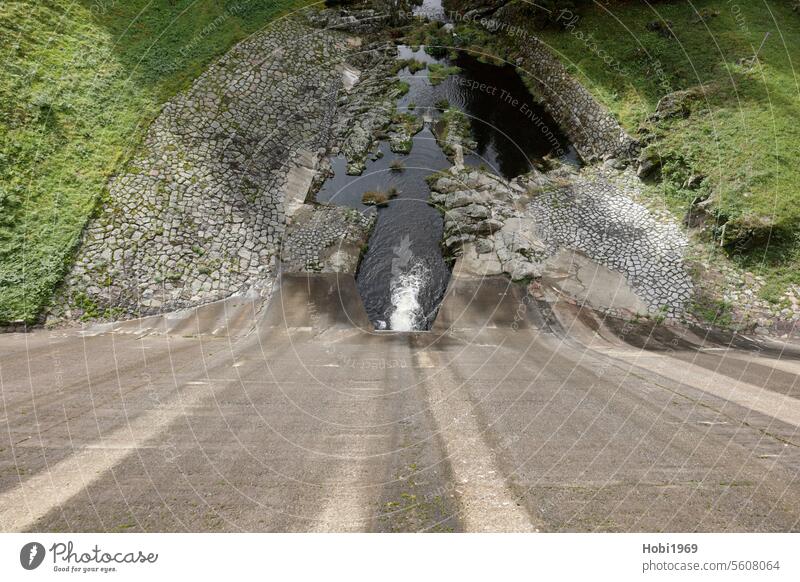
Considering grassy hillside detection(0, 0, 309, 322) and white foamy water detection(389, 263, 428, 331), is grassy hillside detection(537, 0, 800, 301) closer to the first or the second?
white foamy water detection(389, 263, 428, 331)

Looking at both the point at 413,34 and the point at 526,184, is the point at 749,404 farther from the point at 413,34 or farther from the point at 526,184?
the point at 413,34

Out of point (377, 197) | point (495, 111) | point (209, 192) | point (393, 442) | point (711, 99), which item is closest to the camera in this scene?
point (393, 442)

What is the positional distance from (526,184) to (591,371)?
11.7 m

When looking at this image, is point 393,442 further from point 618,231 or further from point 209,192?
point 618,231

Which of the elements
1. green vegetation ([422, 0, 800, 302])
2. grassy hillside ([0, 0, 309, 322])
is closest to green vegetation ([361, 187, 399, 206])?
grassy hillside ([0, 0, 309, 322])

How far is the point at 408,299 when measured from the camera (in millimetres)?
13664

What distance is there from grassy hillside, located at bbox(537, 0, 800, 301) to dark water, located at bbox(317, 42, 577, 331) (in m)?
3.31

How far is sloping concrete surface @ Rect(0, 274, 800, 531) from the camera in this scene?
350cm

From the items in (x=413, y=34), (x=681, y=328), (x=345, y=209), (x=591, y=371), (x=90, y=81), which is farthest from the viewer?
(x=413, y=34)

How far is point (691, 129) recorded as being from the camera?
15719 millimetres

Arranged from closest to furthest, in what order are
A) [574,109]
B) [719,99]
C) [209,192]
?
1. [209,192]
2. [719,99]
3. [574,109]

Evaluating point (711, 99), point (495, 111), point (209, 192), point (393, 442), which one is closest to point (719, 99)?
point (711, 99)

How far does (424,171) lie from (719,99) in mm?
13061

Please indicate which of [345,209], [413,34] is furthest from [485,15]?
[345,209]
